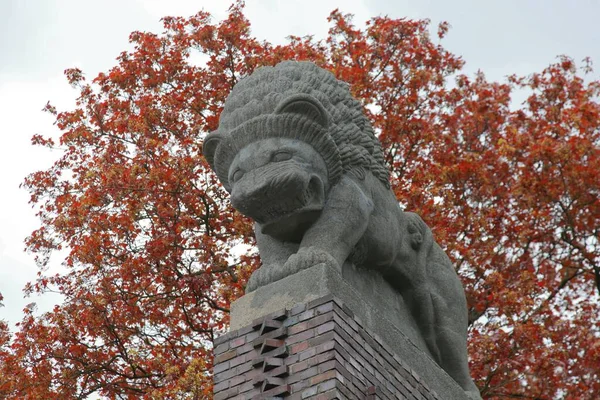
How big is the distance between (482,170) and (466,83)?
98.7 inches

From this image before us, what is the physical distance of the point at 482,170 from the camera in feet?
54.9

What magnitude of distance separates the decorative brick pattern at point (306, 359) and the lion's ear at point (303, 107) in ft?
5.44

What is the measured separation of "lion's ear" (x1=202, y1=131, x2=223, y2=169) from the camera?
8.59 meters

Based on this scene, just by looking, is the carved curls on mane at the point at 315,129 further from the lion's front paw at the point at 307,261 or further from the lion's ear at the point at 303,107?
the lion's front paw at the point at 307,261

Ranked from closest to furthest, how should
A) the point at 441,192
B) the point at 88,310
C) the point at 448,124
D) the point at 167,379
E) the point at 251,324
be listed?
the point at 251,324
the point at 167,379
the point at 88,310
the point at 441,192
the point at 448,124

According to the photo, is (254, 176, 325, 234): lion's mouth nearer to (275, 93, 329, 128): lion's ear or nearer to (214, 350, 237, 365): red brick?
(275, 93, 329, 128): lion's ear

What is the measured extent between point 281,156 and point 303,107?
445 mm

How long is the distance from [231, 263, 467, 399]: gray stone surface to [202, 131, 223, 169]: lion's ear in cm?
130

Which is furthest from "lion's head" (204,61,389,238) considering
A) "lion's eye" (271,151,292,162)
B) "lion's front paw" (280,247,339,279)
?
"lion's front paw" (280,247,339,279)

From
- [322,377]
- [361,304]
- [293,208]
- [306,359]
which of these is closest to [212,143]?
[293,208]

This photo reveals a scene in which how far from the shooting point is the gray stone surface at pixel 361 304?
7715 mm

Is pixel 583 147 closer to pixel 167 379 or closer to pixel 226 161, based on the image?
pixel 167 379

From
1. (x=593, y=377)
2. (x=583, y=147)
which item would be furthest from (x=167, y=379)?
(x=583, y=147)

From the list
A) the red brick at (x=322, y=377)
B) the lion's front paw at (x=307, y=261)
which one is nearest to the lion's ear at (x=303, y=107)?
the lion's front paw at (x=307, y=261)
